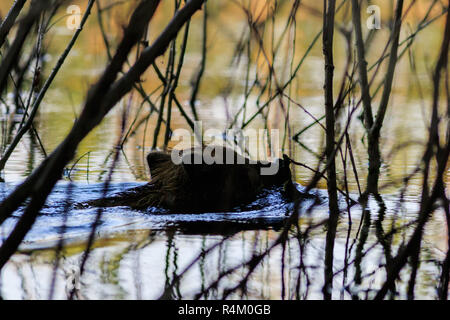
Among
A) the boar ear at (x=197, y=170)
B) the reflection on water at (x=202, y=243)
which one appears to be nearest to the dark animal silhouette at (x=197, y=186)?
the boar ear at (x=197, y=170)

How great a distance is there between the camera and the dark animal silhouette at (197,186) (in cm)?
361

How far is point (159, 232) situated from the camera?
319 cm

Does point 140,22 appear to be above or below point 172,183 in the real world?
above

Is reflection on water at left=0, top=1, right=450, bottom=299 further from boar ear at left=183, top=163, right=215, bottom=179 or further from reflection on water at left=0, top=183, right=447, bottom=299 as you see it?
boar ear at left=183, top=163, right=215, bottom=179

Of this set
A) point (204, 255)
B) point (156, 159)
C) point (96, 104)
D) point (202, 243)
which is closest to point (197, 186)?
point (156, 159)

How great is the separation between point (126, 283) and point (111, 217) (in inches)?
40.6

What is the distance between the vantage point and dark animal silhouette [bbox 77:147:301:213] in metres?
3.61

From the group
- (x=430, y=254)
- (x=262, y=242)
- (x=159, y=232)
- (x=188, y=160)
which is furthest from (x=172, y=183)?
(x=430, y=254)


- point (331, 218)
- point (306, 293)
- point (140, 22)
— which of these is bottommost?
point (306, 293)

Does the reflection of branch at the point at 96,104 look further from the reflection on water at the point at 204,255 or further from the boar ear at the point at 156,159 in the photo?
the boar ear at the point at 156,159

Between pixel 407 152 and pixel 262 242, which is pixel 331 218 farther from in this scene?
pixel 407 152

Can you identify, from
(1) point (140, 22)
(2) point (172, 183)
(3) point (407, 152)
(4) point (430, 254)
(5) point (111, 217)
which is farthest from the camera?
(3) point (407, 152)

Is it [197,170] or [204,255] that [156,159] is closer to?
[197,170]

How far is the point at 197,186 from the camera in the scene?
3645 millimetres
